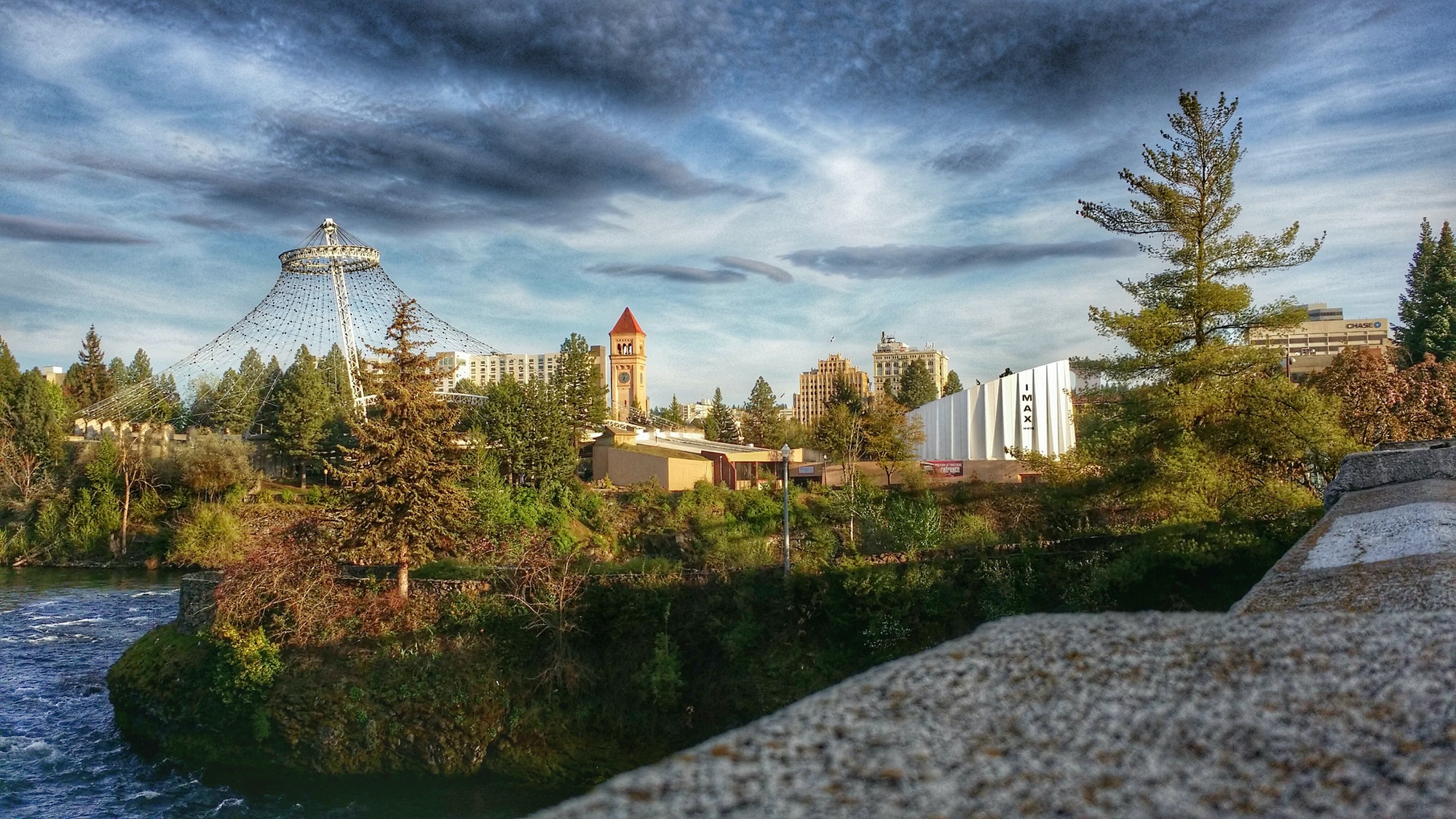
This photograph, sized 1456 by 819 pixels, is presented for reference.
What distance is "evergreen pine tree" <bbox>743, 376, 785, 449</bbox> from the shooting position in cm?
6000

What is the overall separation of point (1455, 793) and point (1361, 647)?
1089mm

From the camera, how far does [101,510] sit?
39.7 meters

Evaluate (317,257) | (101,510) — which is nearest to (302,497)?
(101,510)

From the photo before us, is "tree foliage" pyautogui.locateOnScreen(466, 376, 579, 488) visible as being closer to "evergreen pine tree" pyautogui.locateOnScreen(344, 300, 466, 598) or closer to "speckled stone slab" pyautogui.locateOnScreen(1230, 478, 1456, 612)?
"evergreen pine tree" pyautogui.locateOnScreen(344, 300, 466, 598)

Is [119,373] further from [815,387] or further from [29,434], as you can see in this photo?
[815,387]

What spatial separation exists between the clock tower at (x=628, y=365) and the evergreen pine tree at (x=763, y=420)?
12.9 m

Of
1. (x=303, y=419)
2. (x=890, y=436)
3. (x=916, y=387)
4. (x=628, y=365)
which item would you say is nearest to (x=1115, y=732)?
(x=890, y=436)

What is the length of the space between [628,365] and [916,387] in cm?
2613

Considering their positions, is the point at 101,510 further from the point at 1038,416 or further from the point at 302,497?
the point at 1038,416

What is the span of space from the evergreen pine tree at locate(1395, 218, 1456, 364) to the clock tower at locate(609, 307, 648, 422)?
55290mm

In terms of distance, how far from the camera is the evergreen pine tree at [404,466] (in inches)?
778

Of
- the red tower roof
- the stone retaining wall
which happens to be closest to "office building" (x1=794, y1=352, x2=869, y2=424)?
the red tower roof

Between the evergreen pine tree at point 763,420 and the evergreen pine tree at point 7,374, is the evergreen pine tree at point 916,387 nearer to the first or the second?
the evergreen pine tree at point 763,420

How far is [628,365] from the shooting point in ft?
267
